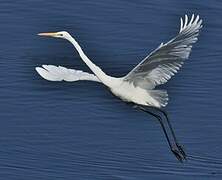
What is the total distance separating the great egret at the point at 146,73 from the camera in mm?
14688

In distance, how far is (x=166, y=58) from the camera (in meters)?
15.0

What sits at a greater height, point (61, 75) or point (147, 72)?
point (147, 72)

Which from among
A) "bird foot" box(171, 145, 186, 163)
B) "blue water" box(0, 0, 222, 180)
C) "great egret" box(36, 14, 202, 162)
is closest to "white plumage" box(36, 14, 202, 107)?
"great egret" box(36, 14, 202, 162)

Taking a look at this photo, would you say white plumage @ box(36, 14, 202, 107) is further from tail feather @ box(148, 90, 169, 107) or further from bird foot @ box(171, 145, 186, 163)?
bird foot @ box(171, 145, 186, 163)

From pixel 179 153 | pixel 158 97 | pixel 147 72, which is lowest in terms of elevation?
pixel 179 153

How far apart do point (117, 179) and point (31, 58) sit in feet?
13.4

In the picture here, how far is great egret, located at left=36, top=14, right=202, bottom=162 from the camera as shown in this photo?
14.7 meters

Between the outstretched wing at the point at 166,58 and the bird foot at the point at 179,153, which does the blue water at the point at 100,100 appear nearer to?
the bird foot at the point at 179,153

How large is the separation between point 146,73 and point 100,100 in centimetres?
478

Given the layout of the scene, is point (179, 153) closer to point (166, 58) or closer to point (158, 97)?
point (158, 97)

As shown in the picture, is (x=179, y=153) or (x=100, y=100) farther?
(x=100, y=100)

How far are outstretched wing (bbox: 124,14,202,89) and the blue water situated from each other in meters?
2.80

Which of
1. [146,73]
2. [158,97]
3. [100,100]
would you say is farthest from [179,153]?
[100,100]

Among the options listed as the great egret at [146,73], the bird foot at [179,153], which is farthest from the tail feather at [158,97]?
the bird foot at [179,153]
